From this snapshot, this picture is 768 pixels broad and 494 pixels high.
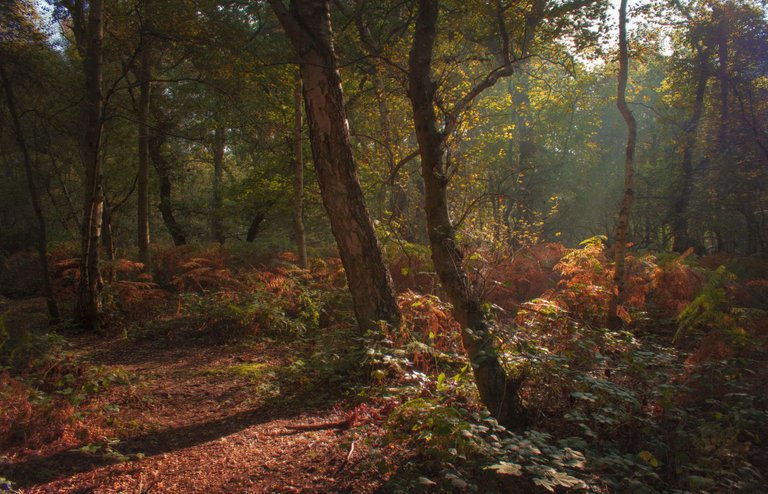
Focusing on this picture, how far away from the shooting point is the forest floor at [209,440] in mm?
3221

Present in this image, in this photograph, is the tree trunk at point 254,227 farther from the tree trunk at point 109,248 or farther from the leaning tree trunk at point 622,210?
the leaning tree trunk at point 622,210

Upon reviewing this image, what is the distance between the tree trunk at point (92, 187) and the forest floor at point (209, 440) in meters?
1.82

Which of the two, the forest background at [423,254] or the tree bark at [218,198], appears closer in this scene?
the forest background at [423,254]

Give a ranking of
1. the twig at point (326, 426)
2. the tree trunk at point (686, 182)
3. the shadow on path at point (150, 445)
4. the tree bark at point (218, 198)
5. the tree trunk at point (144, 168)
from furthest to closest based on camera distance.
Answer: the tree bark at point (218, 198) → the tree trunk at point (686, 182) → the tree trunk at point (144, 168) → the twig at point (326, 426) → the shadow on path at point (150, 445)

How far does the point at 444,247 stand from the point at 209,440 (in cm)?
270

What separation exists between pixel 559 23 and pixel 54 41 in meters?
10.6

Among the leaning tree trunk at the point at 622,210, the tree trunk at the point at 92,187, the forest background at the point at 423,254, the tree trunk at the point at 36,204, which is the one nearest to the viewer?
the forest background at the point at 423,254

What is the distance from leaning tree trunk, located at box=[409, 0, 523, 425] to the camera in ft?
12.9

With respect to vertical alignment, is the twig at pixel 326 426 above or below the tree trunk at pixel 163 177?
below

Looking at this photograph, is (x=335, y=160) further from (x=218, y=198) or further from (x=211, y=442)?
(x=218, y=198)

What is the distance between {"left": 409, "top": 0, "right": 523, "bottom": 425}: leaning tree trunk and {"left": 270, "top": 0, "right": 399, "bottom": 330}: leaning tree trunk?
4.44 ft

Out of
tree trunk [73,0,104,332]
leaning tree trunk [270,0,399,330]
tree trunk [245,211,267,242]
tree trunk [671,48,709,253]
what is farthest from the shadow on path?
tree trunk [671,48,709,253]

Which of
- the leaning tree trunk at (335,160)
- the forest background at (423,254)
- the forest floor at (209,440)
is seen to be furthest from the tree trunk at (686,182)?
the forest floor at (209,440)

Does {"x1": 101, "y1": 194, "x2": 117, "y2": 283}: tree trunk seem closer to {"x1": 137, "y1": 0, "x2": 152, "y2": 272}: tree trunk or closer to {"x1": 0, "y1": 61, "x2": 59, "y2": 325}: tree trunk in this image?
{"x1": 137, "y1": 0, "x2": 152, "y2": 272}: tree trunk
